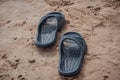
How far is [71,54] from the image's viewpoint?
7.61 ft

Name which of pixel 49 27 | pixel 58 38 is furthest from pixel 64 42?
pixel 49 27

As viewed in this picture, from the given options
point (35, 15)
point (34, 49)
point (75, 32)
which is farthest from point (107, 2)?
point (34, 49)

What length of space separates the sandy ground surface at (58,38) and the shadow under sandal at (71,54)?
0.25 ft

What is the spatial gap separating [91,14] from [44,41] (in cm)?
77

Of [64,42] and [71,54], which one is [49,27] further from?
[71,54]

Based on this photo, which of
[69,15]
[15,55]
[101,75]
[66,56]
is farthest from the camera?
[69,15]

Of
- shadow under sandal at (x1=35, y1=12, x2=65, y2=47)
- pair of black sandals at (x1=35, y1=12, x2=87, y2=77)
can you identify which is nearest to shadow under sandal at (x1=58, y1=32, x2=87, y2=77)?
pair of black sandals at (x1=35, y1=12, x2=87, y2=77)

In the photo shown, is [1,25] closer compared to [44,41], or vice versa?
[44,41]

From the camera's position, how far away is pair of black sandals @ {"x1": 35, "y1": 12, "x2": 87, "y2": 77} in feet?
7.14

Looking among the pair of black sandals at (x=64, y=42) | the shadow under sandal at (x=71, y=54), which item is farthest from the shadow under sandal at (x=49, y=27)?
the shadow under sandal at (x=71, y=54)

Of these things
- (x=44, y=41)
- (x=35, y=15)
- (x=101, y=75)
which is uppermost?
(x=35, y=15)

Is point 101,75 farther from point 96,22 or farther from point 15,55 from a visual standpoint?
point 15,55

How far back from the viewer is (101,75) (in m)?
2.09

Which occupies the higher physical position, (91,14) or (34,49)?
(91,14)
